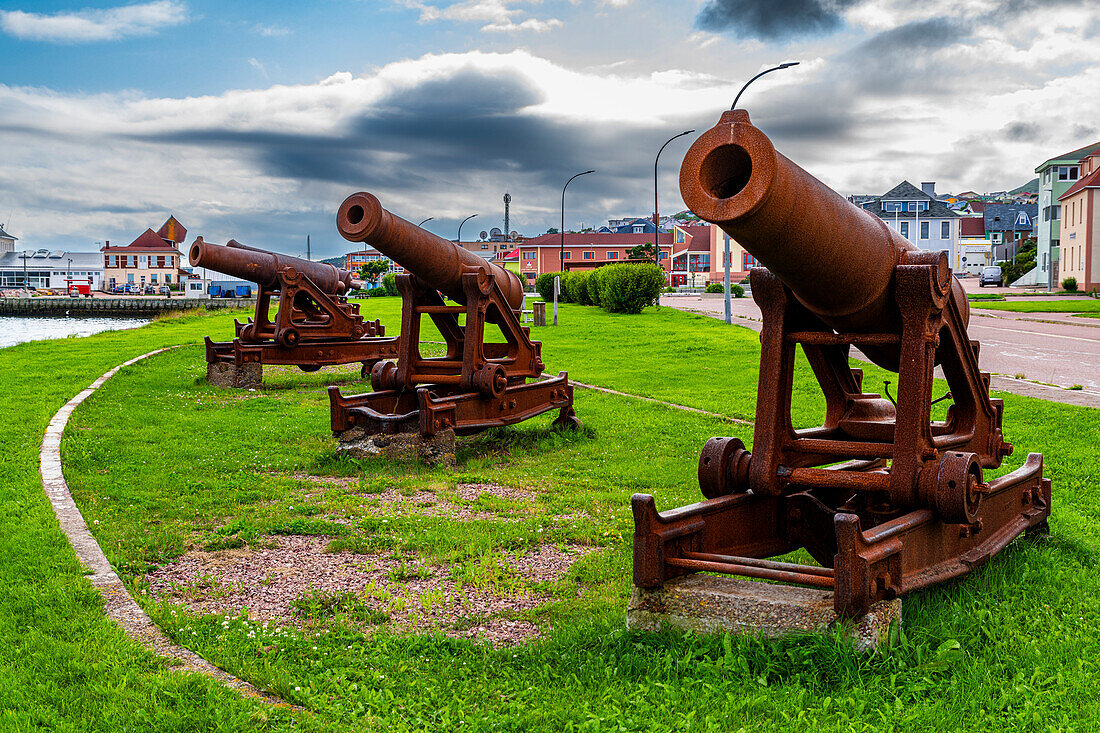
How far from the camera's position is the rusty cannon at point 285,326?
1557 centimetres

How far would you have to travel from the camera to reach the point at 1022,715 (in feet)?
11.3

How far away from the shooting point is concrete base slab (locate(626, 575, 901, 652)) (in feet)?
12.7

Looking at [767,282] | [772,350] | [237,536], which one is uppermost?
[767,282]

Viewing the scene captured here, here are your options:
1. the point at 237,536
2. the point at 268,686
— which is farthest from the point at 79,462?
the point at 268,686

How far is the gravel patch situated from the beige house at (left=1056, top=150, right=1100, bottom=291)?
55167 millimetres

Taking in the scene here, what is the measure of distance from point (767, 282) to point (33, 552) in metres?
4.31

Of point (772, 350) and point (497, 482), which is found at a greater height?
point (772, 350)

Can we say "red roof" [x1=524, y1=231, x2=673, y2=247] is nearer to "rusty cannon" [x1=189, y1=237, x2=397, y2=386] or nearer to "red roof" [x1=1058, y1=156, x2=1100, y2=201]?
"red roof" [x1=1058, y1=156, x2=1100, y2=201]

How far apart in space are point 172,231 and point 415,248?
141 meters

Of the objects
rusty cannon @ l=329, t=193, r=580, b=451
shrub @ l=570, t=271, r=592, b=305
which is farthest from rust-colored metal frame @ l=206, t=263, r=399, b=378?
shrub @ l=570, t=271, r=592, b=305

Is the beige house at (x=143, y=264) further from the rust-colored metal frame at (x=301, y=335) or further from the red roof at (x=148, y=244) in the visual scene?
the rust-colored metal frame at (x=301, y=335)

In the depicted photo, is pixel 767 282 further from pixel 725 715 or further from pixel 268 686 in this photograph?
pixel 268 686

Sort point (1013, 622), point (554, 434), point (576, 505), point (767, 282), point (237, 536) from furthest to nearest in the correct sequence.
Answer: point (554, 434)
point (576, 505)
point (237, 536)
point (767, 282)
point (1013, 622)

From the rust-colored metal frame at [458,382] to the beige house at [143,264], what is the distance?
416ft
